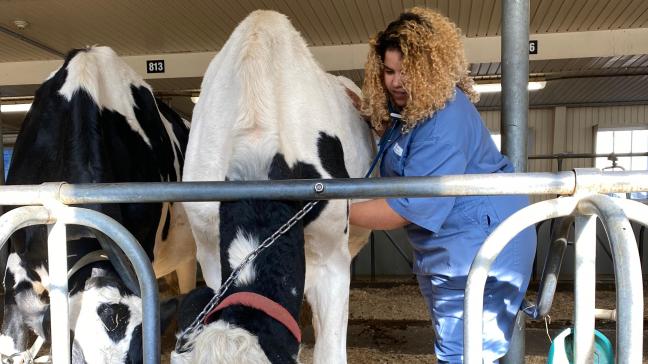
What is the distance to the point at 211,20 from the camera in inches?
265

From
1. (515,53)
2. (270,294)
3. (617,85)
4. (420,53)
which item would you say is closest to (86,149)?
(270,294)

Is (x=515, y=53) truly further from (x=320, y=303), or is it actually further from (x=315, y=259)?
(x=320, y=303)

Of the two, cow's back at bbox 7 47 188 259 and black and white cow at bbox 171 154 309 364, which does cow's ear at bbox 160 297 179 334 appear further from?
cow's back at bbox 7 47 188 259

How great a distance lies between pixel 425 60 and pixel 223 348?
1186 mm

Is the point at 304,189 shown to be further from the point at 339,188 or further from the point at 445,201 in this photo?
the point at 445,201

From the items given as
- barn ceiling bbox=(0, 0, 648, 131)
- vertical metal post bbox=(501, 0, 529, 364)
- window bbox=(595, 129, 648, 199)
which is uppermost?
barn ceiling bbox=(0, 0, 648, 131)

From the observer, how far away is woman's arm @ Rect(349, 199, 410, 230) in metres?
1.77

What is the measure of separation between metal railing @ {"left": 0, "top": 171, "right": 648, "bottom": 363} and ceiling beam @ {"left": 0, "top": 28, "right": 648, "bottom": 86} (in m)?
6.69

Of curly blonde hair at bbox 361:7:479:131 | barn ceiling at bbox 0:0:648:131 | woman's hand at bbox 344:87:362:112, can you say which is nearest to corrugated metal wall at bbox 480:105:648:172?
barn ceiling at bbox 0:0:648:131

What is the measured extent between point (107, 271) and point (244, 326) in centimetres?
98

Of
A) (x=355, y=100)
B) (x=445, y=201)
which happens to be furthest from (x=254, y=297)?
(x=355, y=100)

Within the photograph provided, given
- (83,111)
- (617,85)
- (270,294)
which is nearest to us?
→ (270,294)

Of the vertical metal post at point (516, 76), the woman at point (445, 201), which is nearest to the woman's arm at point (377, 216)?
the woman at point (445, 201)

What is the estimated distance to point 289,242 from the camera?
1.69 meters
